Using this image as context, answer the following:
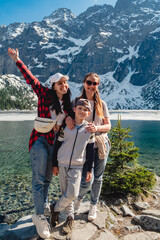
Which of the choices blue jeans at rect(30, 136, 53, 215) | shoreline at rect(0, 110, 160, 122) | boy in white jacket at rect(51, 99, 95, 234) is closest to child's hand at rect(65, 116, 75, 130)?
boy in white jacket at rect(51, 99, 95, 234)

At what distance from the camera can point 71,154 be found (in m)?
3.80

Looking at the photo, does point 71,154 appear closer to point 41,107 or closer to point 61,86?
point 41,107

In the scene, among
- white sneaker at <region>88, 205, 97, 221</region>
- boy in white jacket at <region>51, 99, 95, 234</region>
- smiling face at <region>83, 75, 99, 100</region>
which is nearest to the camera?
boy in white jacket at <region>51, 99, 95, 234</region>

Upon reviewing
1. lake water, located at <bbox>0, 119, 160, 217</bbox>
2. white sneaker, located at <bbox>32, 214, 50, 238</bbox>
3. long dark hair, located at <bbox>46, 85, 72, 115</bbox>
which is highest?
long dark hair, located at <bbox>46, 85, 72, 115</bbox>

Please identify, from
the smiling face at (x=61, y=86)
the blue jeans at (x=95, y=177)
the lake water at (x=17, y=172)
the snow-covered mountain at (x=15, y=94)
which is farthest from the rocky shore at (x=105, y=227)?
the snow-covered mountain at (x=15, y=94)

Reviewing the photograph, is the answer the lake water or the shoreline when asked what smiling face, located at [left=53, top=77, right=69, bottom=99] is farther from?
the shoreline

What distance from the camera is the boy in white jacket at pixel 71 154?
3785 mm

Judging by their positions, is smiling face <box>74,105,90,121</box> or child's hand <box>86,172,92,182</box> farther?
child's hand <box>86,172,92,182</box>

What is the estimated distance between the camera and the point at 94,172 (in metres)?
4.38

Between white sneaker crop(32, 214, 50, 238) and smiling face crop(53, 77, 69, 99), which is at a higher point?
smiling face crop(53, 77, 69, 99)

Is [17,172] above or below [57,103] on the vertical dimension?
below

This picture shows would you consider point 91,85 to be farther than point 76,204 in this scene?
No

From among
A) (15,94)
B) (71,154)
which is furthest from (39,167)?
(15,94)

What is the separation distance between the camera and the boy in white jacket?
12.4ft
